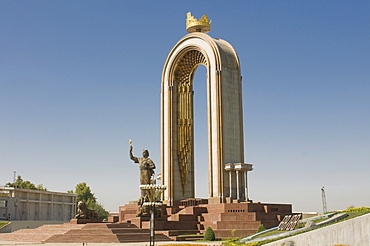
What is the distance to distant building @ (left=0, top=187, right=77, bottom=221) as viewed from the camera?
149ft

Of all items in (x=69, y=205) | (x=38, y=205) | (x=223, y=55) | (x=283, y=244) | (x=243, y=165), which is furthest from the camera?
(x=69, y=205)

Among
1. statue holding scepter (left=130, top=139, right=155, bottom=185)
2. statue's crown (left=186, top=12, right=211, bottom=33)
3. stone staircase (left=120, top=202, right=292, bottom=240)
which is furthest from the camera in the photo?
statue's crown (left=186, top=12, right=211, bottom=33)

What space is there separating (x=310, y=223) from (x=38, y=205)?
132 feet

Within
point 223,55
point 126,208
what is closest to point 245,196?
point 126,208

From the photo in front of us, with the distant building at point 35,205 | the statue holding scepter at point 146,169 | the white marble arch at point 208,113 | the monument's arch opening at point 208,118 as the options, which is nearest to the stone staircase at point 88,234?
the statue holding scepter at point 146,169

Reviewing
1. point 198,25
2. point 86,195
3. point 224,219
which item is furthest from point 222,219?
point 86,195

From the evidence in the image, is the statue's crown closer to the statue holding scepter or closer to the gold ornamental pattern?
the gold ornamental pattern

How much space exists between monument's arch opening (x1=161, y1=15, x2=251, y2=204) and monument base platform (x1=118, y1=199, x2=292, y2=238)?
8.80 feet

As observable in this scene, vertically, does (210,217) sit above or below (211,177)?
below

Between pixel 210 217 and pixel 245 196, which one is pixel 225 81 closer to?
pixel 245 196

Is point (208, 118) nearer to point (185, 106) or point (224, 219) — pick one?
point (185, 106)

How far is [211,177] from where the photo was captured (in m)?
29.9

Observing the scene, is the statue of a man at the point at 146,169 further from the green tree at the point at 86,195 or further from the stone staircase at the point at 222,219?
the green tree at the point at 86,195

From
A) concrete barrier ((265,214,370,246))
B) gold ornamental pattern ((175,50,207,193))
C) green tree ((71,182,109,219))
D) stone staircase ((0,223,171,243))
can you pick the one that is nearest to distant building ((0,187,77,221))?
green tree ((71,182,109,219))
